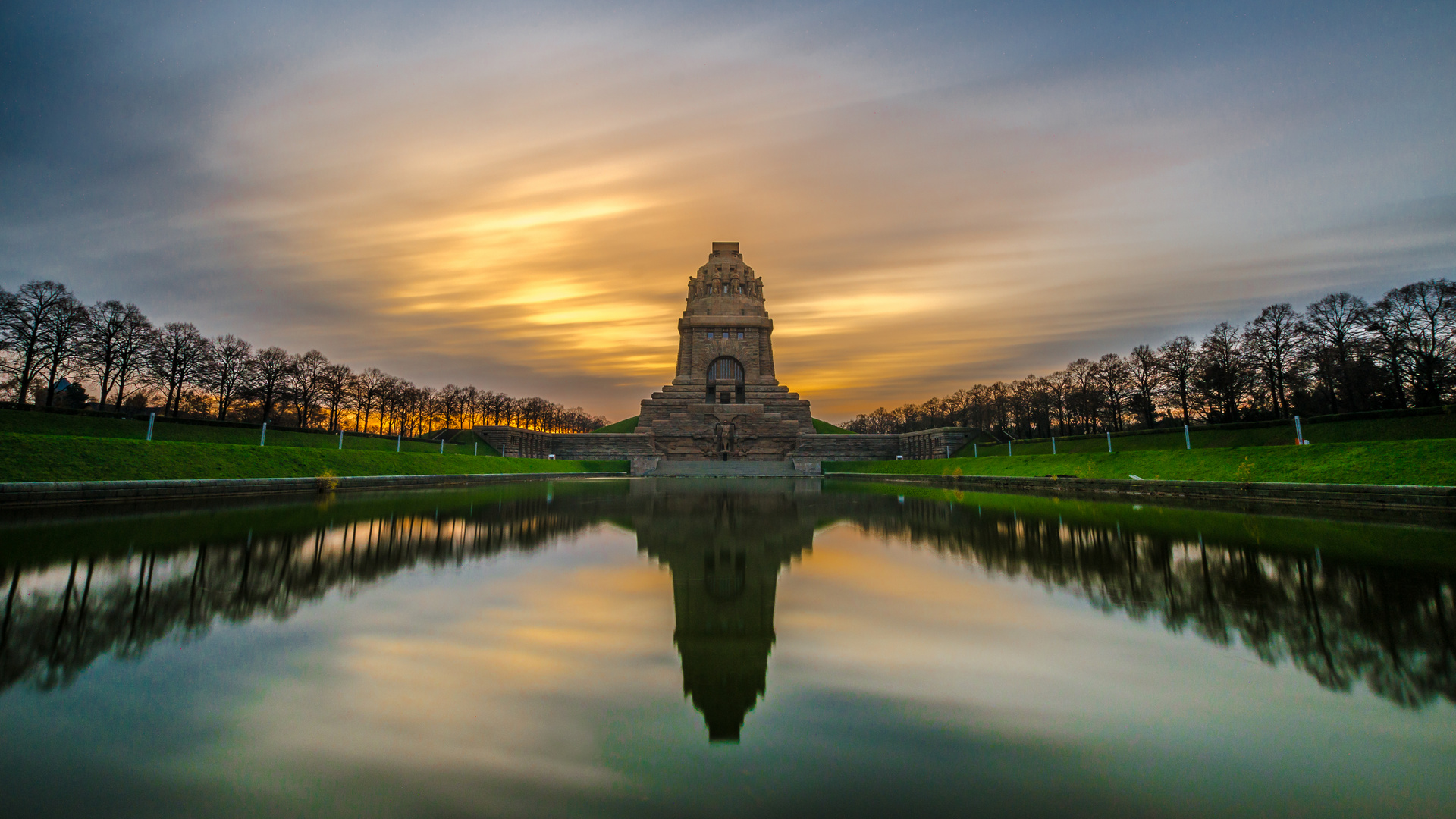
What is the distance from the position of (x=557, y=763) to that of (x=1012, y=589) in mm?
4240

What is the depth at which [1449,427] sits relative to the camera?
55.3 feet

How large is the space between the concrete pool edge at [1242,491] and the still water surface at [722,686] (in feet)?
21.3

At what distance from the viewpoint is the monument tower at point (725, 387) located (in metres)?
51.0

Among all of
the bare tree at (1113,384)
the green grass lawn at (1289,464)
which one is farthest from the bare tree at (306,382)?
the bare tree at (1113,384)

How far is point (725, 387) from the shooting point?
61656 millimetres

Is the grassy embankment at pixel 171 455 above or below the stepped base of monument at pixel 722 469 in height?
above

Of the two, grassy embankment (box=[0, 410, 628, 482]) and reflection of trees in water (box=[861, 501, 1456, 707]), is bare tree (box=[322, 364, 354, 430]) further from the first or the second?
reflection of trees in water (box=[861, 501, 1456, 707])

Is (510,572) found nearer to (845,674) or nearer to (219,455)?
(845,674)

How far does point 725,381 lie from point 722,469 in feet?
61.4

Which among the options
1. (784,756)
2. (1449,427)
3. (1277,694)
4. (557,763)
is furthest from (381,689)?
(1449,427)

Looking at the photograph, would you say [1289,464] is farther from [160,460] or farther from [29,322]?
[29,322]

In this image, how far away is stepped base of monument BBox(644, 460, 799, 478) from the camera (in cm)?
4369

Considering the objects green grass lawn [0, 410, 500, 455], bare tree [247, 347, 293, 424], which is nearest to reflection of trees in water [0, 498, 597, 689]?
green grass lawn [0, 410, 500, 455]

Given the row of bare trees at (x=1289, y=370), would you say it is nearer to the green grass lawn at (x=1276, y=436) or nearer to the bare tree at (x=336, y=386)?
the green grass lawn at (x=1276, y=436)
